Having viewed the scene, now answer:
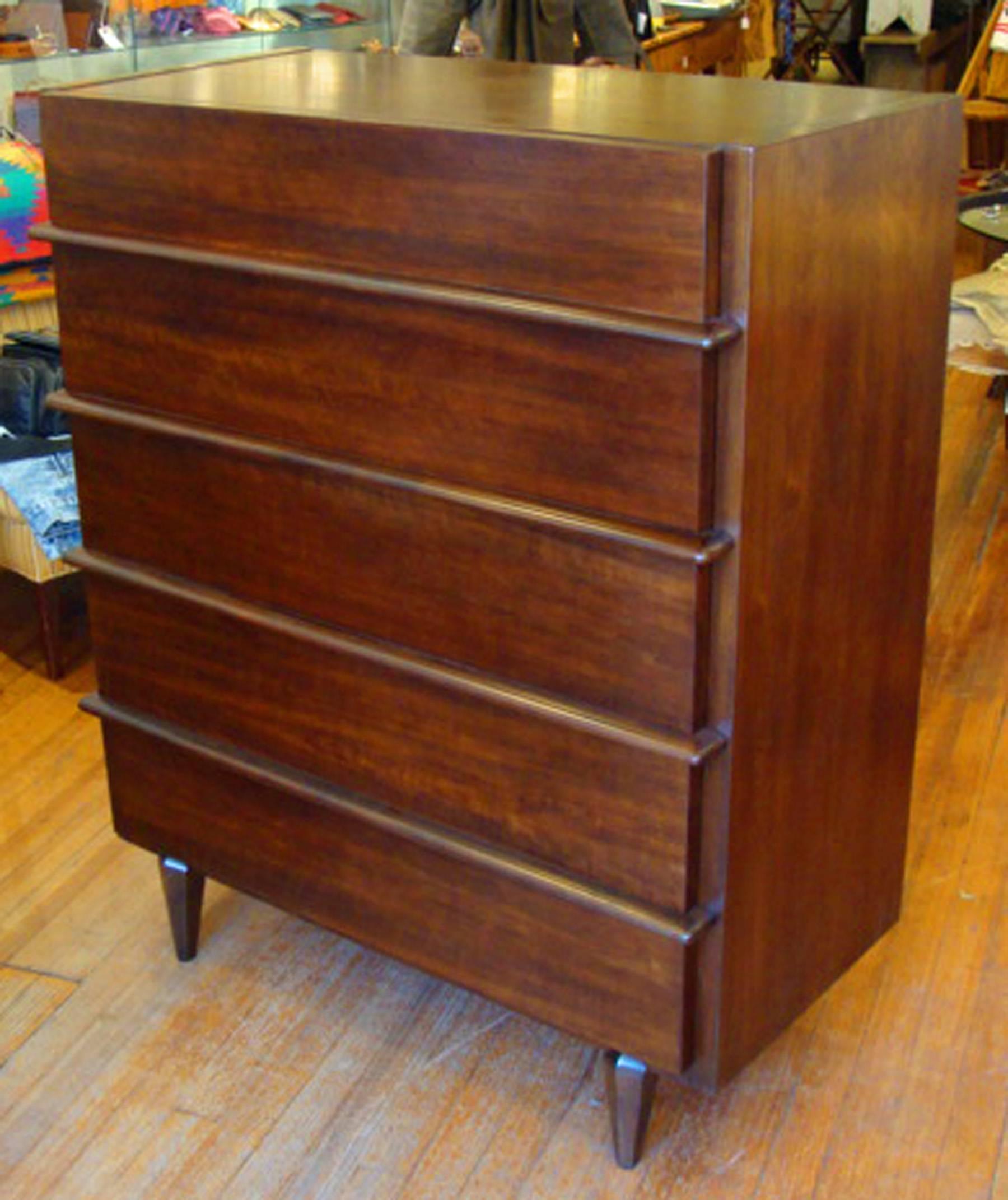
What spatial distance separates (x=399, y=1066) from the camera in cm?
232

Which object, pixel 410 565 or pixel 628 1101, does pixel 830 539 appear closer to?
pixel 410 565

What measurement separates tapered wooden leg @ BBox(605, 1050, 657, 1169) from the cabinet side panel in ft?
0.36

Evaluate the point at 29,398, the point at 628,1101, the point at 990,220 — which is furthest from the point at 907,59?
the point at 628,1101

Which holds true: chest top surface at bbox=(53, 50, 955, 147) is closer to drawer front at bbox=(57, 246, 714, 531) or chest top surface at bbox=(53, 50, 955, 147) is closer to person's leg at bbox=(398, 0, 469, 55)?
drawer front at bbox=(57, 246, 714, 531)

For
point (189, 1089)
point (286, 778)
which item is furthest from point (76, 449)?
point (189, 1089)

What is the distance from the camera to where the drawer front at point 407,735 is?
1886mm

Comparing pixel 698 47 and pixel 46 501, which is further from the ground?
pixel 698 47

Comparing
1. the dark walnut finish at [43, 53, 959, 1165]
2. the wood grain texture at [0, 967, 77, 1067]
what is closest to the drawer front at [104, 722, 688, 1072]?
the dark walnut finish at [43, 53, 959, 1165]

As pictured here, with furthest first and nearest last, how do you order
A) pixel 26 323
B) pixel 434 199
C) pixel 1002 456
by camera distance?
pixel 1002 456 < pixel 26 323 < pixel 434 199

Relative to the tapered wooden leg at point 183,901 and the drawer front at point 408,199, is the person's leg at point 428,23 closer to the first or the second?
the drawer front at point 408,199

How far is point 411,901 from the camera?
2.17 meters

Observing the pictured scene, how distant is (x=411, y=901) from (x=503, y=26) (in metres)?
2.49

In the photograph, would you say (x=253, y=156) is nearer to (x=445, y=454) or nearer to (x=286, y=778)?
(x=445, y=454)

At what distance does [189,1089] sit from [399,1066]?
0.29 m
